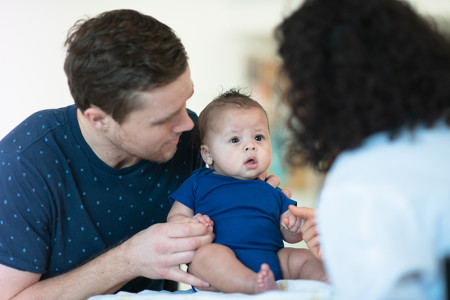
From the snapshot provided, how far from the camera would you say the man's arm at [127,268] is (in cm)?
136

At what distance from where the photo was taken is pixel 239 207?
1.46 metres

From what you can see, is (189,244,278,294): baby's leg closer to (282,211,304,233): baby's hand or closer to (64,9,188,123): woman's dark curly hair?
(282,211,304,233): baby's hand

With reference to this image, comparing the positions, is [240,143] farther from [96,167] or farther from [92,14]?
[92,14]

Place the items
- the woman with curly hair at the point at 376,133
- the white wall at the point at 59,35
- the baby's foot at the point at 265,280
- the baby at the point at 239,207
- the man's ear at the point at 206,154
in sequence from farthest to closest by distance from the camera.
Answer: the white wall at the point at 59,35, the man's ear at the point at 206,154, the baby at the point at 239,207, the baby's foot at the point at 265,280, the woman with curly hair at the point at 376,133

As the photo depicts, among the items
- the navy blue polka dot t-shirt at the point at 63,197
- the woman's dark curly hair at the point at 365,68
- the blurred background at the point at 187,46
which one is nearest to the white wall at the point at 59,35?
the blurred background at the point at 187,46

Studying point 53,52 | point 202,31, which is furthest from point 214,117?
point 202,31

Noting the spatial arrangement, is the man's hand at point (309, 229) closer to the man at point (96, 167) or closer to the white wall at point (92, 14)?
the man at point (96, 167)

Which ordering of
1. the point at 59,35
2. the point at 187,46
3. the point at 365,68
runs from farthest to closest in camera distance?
the point at 187,46, the point at 59,35, the point at 365,68

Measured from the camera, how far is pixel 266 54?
4.08 m

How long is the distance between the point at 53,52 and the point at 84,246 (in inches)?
71.6

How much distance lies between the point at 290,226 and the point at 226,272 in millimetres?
253

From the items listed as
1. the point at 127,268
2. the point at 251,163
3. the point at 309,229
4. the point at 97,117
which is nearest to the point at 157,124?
the point at 97,117

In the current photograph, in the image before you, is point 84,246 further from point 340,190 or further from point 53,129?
point 340,190

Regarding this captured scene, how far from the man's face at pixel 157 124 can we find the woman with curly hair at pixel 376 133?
511 millimetres
